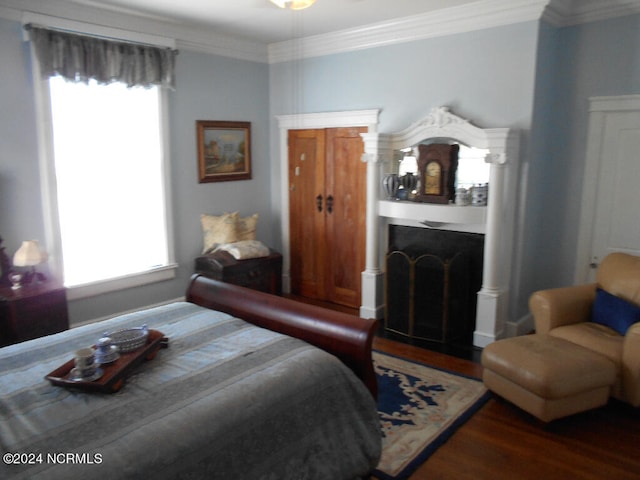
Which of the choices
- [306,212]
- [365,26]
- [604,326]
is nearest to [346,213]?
[306,212]

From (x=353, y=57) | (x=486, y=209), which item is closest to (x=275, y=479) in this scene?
(x=486, y=209)

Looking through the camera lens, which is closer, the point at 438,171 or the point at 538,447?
the point at 538,447

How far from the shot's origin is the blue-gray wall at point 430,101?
12.2ft

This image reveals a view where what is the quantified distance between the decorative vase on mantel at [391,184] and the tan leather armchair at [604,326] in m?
1.51

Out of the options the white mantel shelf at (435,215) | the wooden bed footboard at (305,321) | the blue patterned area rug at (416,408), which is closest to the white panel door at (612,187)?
the white mantel shelf at (435,215)

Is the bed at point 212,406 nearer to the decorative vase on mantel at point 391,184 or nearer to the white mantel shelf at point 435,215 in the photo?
the white mantel shelf at point 435,215

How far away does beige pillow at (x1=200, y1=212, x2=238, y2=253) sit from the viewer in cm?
491

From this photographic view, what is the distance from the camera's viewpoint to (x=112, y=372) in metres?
1.99

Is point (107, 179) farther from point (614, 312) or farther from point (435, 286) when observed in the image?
point (614, 312)

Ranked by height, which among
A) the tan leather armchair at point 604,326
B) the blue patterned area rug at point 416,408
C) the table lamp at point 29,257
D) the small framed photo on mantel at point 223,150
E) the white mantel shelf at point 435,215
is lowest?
the blue patterned area rug at point 416,408

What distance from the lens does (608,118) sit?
3.93 meters

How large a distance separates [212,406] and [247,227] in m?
3.42

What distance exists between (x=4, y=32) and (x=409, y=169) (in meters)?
3.35

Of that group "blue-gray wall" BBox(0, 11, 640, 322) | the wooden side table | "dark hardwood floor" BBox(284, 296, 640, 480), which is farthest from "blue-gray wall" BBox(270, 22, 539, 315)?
the wooden side table
